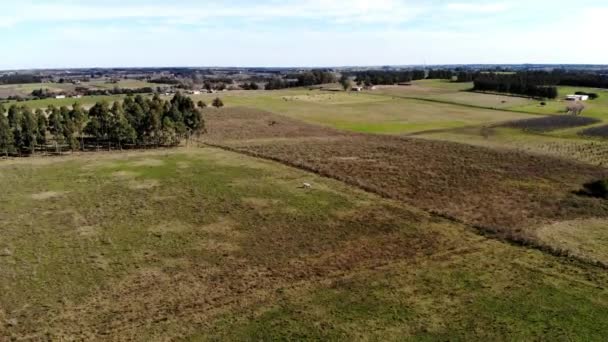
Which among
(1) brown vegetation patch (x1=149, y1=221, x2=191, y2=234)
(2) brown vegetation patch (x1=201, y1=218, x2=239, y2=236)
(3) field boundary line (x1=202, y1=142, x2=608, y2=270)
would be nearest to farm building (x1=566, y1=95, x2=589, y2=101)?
(3) field boundary line (x1=202, y1=142, x2=608, y2=270)

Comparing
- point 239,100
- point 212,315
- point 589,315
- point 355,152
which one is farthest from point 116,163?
point 239,100

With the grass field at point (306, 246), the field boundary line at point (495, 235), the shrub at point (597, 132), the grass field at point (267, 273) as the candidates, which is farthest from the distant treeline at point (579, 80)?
the grass field at point (267, 273)

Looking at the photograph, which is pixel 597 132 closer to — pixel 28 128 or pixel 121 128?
pixel 121 128

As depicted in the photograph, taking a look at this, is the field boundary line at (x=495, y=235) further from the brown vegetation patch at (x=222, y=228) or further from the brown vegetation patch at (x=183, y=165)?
the brown vegetation patch at (x=183, y=165)

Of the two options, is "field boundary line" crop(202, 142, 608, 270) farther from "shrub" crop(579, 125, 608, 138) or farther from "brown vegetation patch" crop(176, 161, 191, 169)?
"shrub" crop(579, 125, 608, 138)

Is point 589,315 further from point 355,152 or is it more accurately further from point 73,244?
point 355,152

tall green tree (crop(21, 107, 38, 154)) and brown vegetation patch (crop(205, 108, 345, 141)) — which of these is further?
brown vegetation patch (crop(205, 108, 345, 141))
